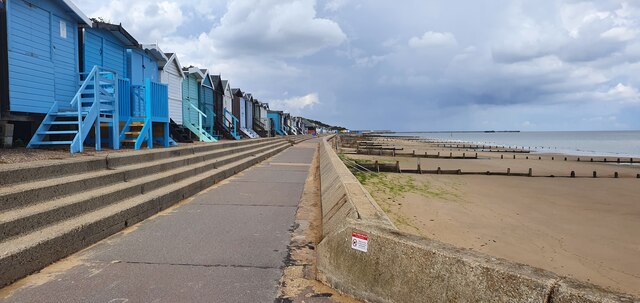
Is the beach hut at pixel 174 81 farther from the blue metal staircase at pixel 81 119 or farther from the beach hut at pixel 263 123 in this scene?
the beach hut at pixel 263 123

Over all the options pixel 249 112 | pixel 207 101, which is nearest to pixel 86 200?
pixel 207 101

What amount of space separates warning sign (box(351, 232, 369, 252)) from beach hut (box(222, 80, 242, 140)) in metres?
24.4

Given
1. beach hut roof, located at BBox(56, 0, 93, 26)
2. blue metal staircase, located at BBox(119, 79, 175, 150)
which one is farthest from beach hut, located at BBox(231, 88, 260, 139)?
beach hut roof, located at BBox(56, 0, 93, 26)

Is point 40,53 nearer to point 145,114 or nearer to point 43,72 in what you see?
point 43,72

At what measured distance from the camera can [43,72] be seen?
973cm

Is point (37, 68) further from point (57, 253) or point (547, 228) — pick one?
point (547, 228)

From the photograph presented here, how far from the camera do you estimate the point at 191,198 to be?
27.8 feet

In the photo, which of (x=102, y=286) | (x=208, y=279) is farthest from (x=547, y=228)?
(x=102, y=286)

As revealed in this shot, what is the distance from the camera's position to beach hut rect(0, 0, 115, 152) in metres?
8.76

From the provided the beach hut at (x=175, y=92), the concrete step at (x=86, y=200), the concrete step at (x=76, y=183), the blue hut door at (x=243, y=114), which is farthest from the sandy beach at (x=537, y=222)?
the blue hut door at (x=243, y=114)

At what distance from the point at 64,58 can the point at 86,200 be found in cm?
704

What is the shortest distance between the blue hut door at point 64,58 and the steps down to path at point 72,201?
3759 millimetres

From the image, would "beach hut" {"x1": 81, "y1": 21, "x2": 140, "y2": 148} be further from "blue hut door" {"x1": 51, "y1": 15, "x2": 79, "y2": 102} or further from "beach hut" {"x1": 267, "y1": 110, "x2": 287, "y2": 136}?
"beach hut" {"x1": 267, "y1": 110, "x2": 287, "y2": 136}

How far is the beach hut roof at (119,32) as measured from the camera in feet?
41.1
